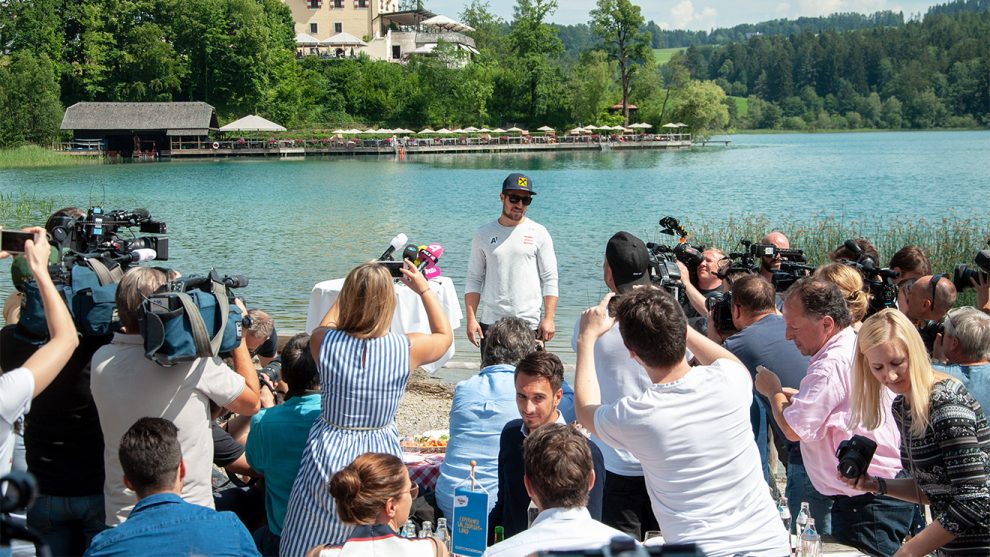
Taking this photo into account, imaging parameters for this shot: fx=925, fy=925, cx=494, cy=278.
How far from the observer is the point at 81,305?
3623mm

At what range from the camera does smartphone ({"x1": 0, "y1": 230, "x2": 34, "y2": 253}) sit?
3403 millimetres

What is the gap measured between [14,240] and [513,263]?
3218 mm

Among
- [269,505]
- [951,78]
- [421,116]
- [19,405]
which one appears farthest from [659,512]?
[951,78]

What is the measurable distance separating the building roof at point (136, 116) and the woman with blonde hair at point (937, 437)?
66557 mm

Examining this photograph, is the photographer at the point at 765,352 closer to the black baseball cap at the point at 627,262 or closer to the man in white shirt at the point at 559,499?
the black baseball cap at the point at 627,262

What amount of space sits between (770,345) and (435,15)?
336 ft

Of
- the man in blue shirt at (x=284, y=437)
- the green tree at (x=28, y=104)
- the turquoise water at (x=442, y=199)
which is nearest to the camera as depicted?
the man in blue shirt at (x=284, y=437)

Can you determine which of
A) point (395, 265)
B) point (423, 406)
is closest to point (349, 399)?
point (395, 265)

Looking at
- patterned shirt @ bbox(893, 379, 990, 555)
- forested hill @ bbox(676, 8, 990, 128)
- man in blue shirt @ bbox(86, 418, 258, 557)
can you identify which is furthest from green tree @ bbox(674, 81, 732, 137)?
man in blue shirt @ bbox(86, 418, 258, 557)

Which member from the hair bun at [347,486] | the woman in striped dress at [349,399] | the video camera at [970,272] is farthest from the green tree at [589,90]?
the hair bun at [347,486]

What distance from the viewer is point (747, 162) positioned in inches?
2376

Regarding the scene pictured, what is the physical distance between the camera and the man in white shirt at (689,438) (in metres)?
2.67

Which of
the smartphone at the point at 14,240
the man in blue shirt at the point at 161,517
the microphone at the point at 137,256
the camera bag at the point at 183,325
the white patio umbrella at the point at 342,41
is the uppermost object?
the white patio umbrella at the point at 342,41

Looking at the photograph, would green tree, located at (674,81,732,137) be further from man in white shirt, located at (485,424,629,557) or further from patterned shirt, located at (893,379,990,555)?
man in white shirt, located at (485,424,629,557)
